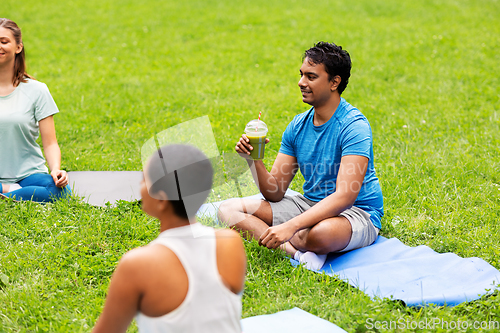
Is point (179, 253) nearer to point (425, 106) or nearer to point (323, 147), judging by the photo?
point (323, 147)

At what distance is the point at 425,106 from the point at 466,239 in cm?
333

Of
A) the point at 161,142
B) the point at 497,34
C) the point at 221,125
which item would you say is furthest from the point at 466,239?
the point at 497,34

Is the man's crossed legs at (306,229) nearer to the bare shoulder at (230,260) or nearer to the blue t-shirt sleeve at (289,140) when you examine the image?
the blue t-shirt sleeve at (289,140)

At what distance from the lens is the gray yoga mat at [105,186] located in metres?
4.13

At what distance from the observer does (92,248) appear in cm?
337

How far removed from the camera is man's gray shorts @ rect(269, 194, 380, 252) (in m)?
3.26

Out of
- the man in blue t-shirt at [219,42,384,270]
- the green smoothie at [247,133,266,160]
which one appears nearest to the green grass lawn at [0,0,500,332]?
the man in blue t-shirt at [219,42,384,270]

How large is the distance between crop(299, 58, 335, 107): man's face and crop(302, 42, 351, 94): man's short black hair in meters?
0.03

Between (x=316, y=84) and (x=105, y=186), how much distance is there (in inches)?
91.1

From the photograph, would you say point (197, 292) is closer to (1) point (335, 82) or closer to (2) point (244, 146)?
(2) point (244, 146)

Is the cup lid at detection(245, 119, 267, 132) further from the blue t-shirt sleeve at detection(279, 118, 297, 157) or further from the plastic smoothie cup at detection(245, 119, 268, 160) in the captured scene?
the blue t-shirt sleeve at detection(279, 118, 297, 157)

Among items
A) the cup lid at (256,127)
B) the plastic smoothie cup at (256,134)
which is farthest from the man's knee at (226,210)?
the cup lid at (256,127)

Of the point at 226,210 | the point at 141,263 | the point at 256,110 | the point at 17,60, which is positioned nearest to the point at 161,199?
the point at 141,263

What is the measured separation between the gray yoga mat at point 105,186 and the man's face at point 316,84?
169cm
